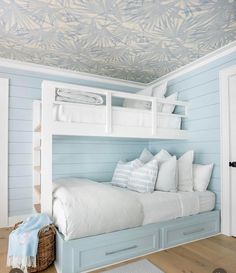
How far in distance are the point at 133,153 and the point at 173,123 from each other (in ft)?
3.51

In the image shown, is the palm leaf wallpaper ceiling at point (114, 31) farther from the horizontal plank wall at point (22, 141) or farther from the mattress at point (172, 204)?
the mattress at point (172, 204)

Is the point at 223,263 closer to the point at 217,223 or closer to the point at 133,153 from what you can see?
the point at 217,223

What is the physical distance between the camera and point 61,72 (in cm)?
324

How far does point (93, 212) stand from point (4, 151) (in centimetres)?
173

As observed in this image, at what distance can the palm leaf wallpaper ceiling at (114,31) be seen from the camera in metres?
1.82

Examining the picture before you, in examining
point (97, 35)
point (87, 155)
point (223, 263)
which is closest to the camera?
point (223, 263)

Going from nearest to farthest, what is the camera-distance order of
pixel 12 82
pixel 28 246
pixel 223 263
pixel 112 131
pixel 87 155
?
1. pixel 28 246
2. pixel 223 263
3. pixel 112 131
4. pixel 12 82
5. pixel 87 155

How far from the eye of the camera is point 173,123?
9.72 ft

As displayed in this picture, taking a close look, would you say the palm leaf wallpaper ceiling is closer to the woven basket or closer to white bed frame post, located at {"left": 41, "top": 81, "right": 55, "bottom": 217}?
white bed frame post, located at {"left": 41, "top": 81, "right": 55, "bottom": 217}

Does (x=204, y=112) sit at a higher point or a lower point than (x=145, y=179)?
higher

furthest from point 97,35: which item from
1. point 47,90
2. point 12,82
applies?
point 12,82

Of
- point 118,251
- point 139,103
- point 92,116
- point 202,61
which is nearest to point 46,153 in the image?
point 92,116

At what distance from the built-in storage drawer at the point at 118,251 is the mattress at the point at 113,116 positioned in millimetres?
1203

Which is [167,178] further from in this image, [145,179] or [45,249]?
[45,249]
